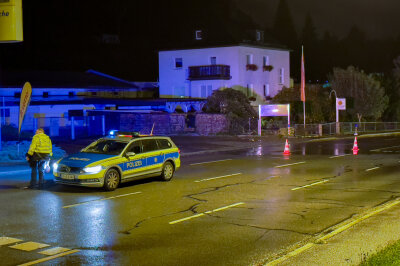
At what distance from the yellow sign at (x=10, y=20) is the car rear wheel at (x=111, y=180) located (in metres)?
5.84

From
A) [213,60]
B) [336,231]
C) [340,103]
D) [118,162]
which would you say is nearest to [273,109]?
[340,103]

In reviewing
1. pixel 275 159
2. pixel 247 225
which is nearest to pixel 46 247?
pixel 247 225

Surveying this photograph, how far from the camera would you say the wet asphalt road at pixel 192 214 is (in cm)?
921

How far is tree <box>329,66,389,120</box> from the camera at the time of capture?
57.6m

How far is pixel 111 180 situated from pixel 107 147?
1607 mm

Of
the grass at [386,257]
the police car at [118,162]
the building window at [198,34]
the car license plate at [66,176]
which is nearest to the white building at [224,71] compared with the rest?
the building window at [198,34]

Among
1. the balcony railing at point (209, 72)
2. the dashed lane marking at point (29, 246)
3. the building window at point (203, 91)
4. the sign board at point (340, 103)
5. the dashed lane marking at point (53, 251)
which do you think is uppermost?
the balcony railing at point (209, 72)

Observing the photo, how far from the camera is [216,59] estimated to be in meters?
55.1

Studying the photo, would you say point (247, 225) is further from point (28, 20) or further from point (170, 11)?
point (28, 20)

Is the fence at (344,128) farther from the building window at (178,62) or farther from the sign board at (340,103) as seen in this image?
the building window at (178,62)

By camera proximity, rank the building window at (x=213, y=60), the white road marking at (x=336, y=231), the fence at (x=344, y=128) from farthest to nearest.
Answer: the building window at (x=213, y=60) < the fence at (x=344, y=128) < the white road marking at (x=336, y=231)

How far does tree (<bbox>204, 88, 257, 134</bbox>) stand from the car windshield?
25.1 m

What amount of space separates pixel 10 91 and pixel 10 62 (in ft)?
60.6

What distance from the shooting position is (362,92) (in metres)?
57.5
